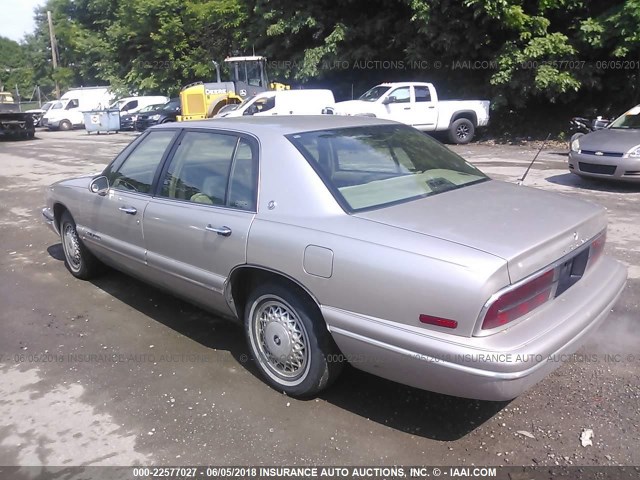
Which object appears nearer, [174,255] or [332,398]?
[332,398]

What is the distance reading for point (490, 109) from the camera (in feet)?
60.3

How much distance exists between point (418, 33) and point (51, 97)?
47289mm

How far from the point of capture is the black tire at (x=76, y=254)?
5.32 metres

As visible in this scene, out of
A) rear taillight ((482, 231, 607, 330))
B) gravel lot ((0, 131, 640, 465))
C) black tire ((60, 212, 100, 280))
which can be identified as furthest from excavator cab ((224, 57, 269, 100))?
rear taillight ((482, 231, 607, 330))

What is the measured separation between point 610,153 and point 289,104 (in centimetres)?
1058

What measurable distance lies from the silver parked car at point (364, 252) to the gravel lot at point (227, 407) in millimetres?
321

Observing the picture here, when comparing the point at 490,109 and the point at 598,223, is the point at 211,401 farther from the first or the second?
the point at 490,109

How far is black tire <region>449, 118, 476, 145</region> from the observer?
1769 centimetres

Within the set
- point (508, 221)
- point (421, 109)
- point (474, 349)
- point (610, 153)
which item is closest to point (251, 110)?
point (421, 109)

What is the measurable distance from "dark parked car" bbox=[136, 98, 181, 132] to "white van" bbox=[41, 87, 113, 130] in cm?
578

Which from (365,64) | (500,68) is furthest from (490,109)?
(365,64)

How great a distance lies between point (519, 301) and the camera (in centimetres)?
263

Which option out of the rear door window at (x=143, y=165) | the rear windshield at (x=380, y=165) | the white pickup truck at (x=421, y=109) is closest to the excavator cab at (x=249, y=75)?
the white pickup truck at (x=421, y=109)

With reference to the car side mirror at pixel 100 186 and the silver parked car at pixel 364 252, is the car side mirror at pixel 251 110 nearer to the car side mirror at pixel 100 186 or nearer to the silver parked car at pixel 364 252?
the car side mirror at pixel 100 186
